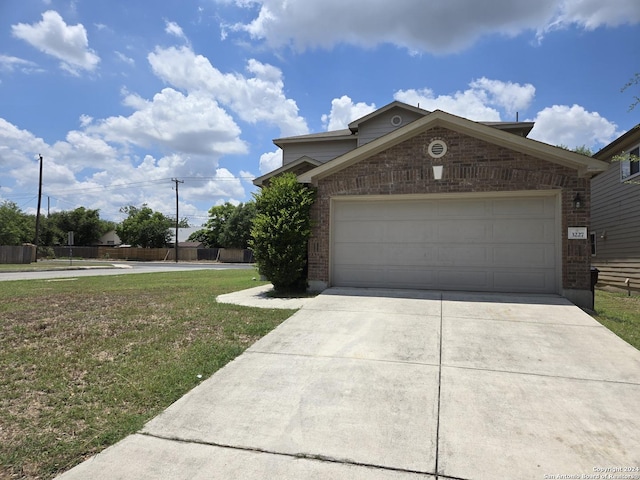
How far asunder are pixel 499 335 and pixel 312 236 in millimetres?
5049

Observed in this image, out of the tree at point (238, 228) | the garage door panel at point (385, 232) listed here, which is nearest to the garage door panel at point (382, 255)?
the garage door panel at point (385, 232)

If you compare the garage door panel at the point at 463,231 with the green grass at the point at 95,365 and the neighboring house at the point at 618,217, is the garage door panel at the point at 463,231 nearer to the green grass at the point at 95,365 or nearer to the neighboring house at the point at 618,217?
the green grass at the point at 95,365

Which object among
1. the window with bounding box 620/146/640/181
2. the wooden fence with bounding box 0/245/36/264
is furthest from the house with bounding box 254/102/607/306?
the wooden fence with bounding box 0/245/36/264

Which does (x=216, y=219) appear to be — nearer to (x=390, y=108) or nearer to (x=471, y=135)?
(x=390, y=108)

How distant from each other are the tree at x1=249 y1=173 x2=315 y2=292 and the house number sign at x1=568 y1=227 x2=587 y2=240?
18.7ft

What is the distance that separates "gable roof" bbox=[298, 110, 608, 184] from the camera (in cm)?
776

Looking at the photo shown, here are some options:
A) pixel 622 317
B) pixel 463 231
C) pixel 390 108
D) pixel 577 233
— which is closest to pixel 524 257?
pixel 577 233

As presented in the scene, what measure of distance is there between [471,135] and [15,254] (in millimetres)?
37067

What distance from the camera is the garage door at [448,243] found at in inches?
328

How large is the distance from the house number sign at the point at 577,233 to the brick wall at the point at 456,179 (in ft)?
0.28

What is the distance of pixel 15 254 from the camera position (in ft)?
103

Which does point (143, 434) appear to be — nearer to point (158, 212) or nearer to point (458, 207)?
point (458, 207)

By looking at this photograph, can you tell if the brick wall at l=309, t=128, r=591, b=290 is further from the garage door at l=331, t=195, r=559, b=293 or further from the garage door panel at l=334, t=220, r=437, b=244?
the garage door panel at l=334, t=220, r=437, b=244

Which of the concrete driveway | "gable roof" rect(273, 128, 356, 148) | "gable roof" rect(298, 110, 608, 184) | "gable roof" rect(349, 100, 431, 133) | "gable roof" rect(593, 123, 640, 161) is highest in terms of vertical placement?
"gable roof" rect(349, 100, 431, 133)
